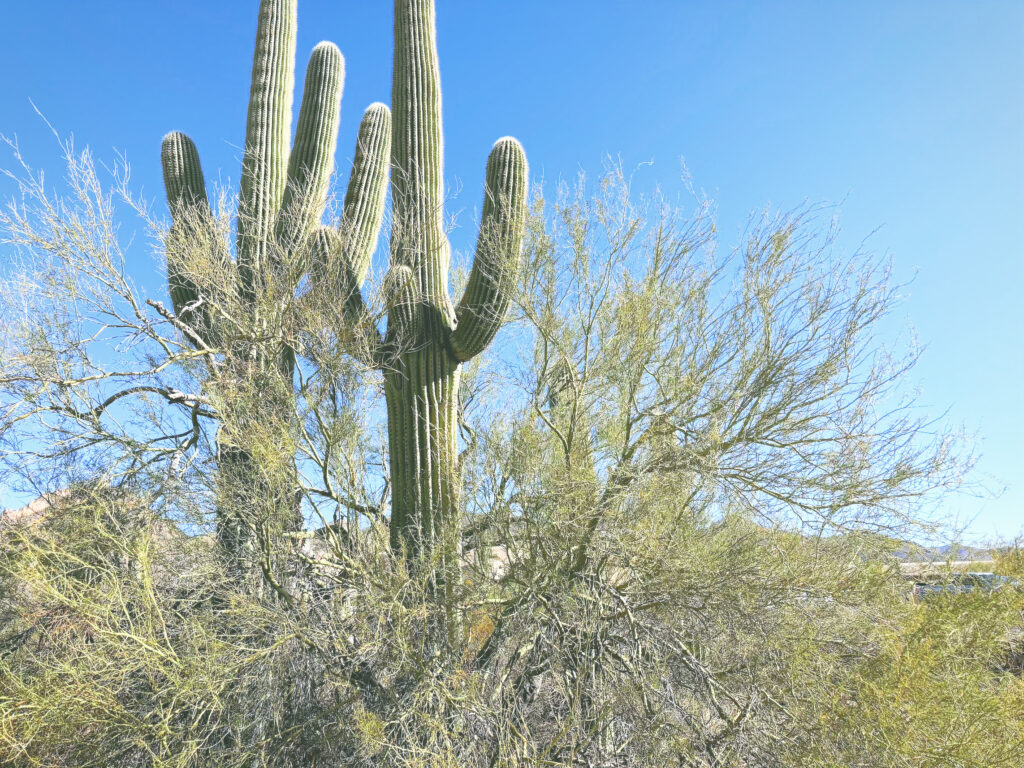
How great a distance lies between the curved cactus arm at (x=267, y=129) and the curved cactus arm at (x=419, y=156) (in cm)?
167

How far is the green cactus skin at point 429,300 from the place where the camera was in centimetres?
672

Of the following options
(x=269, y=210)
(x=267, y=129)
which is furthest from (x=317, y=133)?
(x=269, y=210)

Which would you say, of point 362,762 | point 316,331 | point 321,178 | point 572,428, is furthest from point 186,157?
point 362,762

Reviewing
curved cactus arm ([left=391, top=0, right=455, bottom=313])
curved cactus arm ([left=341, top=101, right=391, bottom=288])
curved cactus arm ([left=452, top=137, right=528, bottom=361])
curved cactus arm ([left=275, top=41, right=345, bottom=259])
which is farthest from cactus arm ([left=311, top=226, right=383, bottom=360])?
curved cactus arm ([left=275, top=41, right=345, bottom=259])

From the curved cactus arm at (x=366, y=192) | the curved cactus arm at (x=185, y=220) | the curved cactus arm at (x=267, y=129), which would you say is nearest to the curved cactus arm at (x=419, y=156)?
the curved cactus arm at (x=366, y=192)

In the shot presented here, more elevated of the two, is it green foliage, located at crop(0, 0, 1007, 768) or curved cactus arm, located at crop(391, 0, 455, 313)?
curved cactus arm, located at crop(391, 0, 455, 313)

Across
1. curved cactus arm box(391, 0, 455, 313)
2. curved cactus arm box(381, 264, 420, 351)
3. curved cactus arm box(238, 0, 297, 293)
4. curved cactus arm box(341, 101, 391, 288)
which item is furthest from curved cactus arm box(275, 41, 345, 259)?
curved cactus arm box(381, 264, 420, 351)

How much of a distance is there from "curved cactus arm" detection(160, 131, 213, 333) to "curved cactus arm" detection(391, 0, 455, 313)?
6.32 ft

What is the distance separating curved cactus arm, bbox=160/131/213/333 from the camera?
276 inches

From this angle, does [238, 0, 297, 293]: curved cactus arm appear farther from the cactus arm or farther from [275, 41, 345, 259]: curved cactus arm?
the cactus arm

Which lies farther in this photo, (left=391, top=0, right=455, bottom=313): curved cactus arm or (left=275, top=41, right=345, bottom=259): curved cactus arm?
(left=275, top=41, right=345, bottom=259): curved cactus arm

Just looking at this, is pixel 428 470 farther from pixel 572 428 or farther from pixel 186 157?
pixel 186 157

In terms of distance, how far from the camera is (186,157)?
8.69 m

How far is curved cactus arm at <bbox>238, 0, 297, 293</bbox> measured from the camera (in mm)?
8070
